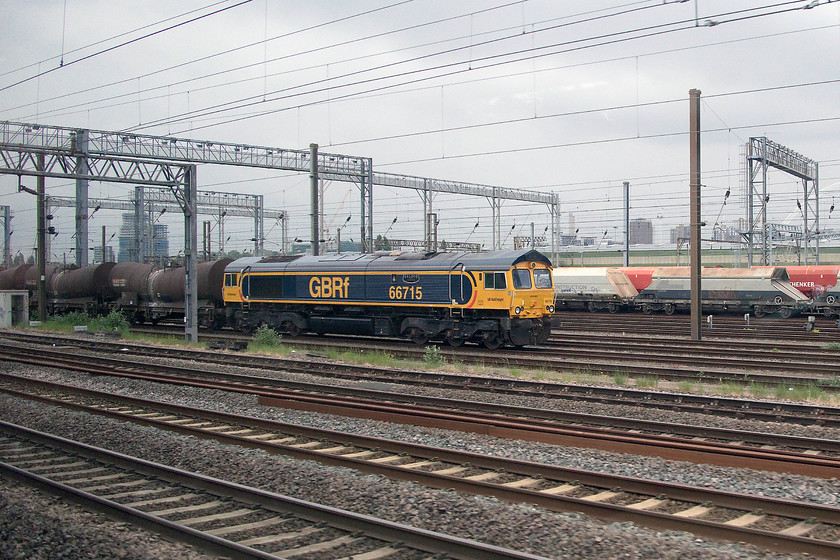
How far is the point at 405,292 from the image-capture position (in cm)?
2577

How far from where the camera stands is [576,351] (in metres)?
23.9

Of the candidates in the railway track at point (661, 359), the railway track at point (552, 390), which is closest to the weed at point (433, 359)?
the railway track at point (661, 359)

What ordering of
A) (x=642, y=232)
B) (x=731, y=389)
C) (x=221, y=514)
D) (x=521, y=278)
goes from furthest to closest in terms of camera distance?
(x=642, y=232) < (x=521, y=278) < (x=731, y=389) < (x=221, y=514)

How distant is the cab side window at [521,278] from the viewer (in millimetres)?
23703

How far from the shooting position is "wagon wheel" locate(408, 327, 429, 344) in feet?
85.2

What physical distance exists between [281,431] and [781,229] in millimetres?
50688

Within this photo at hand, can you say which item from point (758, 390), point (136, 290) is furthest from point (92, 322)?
point (758, 390)

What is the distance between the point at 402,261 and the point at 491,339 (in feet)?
14.2

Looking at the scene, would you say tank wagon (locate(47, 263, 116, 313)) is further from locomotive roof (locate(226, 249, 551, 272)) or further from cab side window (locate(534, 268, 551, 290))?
cab side window (locate(534, 268, 551, 290))

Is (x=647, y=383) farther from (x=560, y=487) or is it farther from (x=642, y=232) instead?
(x=642, y=232)

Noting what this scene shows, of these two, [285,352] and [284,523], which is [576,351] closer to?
[285,352]

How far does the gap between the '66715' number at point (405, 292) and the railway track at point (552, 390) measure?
4400 mm

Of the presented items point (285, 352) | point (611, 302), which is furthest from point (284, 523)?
point (611, 302)

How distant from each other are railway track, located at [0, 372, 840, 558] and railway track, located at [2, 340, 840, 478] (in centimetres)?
165
